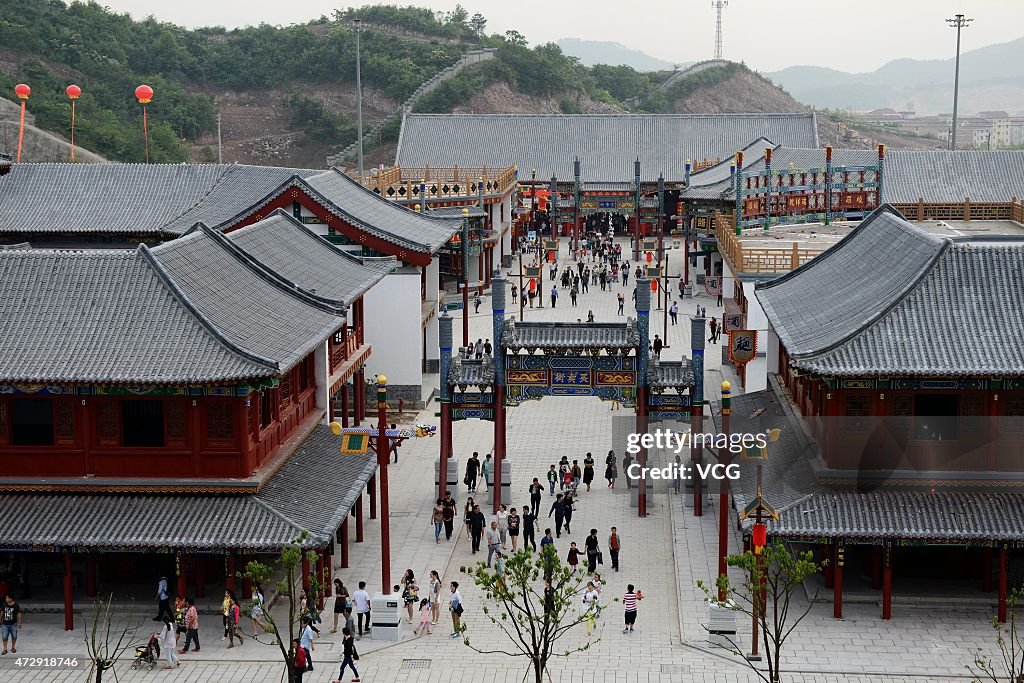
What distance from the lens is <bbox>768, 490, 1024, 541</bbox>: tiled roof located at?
110ft

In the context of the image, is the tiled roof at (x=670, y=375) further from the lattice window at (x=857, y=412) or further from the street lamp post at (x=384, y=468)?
the street lamp post at (x=384, y=468)

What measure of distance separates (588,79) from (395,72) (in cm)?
2935

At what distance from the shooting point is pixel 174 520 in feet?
110

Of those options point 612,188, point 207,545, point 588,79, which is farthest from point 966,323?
point 588,79

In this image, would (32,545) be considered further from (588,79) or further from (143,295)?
(588,79)

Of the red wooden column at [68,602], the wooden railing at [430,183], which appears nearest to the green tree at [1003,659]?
the red wooden column at [68,602]

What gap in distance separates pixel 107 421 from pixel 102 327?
2338 mm

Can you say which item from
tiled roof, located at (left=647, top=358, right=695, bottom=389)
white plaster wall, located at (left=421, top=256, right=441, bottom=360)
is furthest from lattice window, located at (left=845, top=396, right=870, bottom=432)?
white plaster wall, located at (left=421, top=256, right=441, bottom=360)

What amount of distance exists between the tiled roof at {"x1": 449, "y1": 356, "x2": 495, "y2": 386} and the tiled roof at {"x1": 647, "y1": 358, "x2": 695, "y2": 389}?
4.81 meters

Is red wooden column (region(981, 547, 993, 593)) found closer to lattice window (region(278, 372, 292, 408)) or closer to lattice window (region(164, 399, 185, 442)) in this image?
lattice window (region(278, 372, 292, 408))

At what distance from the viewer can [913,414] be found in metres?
35.6

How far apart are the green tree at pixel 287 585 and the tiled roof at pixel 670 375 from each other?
39.4 feet

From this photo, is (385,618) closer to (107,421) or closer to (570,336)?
(107,421)

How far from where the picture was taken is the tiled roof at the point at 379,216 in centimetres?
5525
